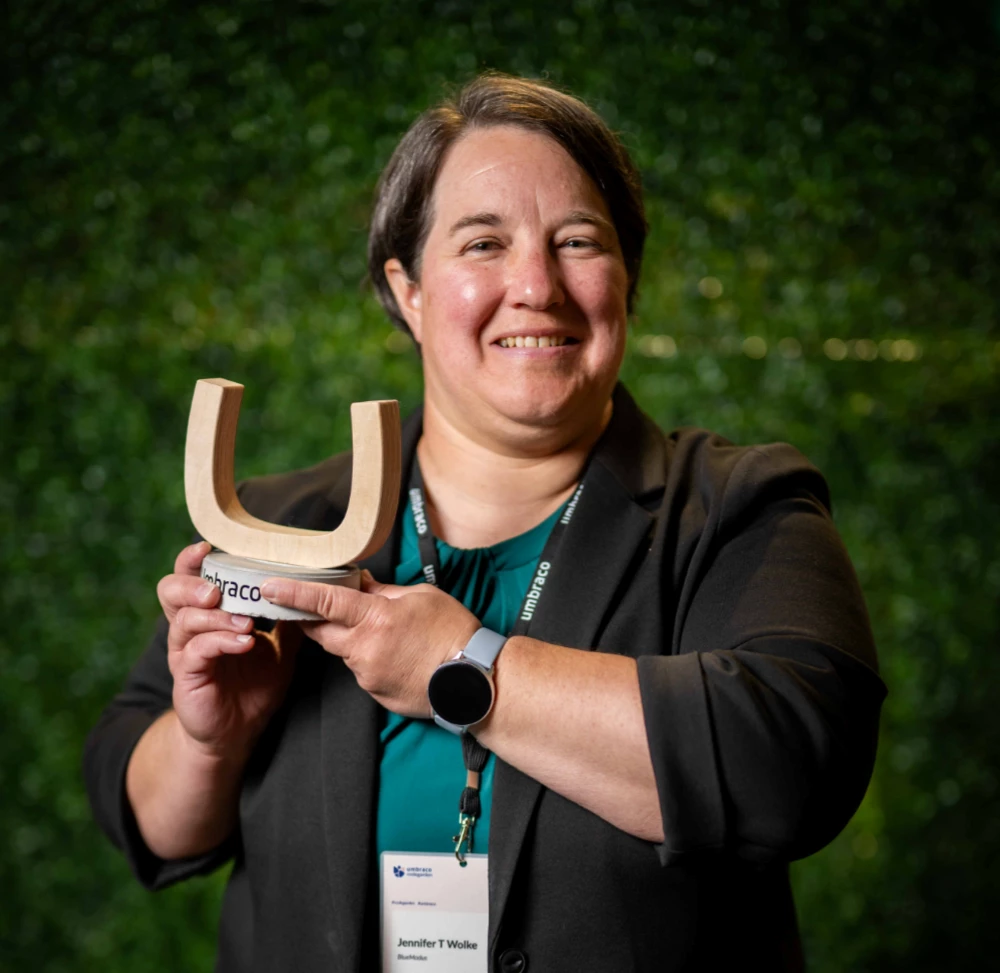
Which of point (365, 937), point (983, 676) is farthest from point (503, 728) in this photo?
point (983, 676)

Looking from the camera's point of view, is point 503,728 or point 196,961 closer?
point 503,728

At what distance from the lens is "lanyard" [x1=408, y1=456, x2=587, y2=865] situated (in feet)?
4.21

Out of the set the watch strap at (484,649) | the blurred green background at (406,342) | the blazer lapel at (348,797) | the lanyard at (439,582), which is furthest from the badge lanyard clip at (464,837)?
the blurred green background at (406,342)

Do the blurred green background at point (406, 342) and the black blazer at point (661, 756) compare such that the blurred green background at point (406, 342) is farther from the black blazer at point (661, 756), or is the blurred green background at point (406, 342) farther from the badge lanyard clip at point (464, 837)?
the badge lanyard clip at point (464, 837)

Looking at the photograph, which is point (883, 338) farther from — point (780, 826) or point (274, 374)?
point (780, 826)

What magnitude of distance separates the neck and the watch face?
0.35 m

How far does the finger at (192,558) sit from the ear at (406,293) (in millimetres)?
514

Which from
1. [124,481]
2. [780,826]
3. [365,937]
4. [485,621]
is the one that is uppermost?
[124,481]

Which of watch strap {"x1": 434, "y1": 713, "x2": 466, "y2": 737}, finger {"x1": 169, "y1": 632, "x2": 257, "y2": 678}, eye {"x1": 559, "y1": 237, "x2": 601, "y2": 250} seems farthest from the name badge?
eye {"x1": 559, "y1": 237, "x2": 601, "y2": 250}

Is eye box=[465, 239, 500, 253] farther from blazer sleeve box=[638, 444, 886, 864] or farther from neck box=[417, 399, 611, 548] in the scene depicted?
blazer sleeve box=[638, 444, 886, 864]

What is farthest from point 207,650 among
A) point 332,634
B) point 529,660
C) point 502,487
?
point 502,487

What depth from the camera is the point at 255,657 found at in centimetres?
137

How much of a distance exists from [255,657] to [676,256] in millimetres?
1556

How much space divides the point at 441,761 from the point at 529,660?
0.24m
